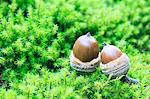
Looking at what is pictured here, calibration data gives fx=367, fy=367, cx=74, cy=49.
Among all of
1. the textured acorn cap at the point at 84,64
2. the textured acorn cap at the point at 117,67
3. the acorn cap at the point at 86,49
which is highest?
the acorn cap at the point at 86,49

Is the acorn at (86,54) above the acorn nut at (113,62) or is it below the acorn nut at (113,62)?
above

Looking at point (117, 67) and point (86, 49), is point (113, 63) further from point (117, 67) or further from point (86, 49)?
point (86, 49)

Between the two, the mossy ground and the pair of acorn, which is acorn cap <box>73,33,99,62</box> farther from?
the mossy ground

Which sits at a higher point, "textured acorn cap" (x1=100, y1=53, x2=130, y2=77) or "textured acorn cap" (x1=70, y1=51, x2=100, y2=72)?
"textured acorn cap" (x1=70, y1=51, x2=100, y2=72)

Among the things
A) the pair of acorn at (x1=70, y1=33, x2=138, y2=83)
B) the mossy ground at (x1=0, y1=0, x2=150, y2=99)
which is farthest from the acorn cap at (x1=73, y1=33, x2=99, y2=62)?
the mossy ground at (x1=0, y1=0, x2=150, y2=99)

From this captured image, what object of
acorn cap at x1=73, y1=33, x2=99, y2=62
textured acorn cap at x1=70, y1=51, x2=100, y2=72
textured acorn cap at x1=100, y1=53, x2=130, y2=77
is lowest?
textured acorn cap at x1=100, y1=53, x2=130, y2=77

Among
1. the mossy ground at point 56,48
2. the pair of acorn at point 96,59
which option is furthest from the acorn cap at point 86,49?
the mossy ground at point 56,48

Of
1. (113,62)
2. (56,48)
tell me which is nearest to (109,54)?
(113,62)

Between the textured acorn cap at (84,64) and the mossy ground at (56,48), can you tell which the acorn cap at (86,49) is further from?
the mossy ground at (56,48)
